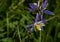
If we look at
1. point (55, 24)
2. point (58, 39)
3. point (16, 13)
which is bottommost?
point (58, 39)

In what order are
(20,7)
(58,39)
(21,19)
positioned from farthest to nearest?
(20,7), (21,19), (58,39)

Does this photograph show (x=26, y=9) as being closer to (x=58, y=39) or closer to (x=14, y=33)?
(x=14, y=33)

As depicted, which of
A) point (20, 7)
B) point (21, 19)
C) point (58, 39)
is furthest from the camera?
point (20, 7)

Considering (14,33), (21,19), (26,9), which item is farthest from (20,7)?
(14,33)

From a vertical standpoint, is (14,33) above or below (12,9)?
below

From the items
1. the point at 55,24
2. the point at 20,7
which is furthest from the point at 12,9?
the point at 55,24

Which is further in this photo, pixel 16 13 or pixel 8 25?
pixel 16 13
